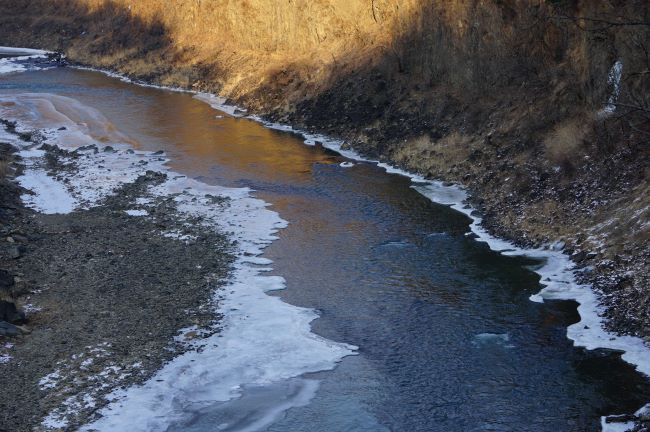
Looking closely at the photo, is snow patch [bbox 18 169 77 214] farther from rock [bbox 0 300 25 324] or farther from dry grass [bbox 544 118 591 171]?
dry grass [bbox 544 118 591 171]

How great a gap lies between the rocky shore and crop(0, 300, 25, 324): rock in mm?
20

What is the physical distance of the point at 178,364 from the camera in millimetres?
14133

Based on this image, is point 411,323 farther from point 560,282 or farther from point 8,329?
point 8,329

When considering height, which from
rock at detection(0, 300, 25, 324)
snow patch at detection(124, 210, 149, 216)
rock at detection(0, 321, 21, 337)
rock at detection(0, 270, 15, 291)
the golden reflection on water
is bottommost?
rock at detection(0, 321, 21, 337)

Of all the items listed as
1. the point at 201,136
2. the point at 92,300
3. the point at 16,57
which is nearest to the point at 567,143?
the point at 92,300

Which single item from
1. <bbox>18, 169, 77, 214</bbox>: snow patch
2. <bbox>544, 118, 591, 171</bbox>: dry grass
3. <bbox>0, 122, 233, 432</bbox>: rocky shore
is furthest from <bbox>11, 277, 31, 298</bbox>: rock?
<bbox>544, 118, 591, 171</bbox>: dry grass

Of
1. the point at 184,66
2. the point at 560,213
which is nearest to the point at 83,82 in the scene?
the point at 184,66

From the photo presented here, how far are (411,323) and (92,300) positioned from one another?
6385 millimetres

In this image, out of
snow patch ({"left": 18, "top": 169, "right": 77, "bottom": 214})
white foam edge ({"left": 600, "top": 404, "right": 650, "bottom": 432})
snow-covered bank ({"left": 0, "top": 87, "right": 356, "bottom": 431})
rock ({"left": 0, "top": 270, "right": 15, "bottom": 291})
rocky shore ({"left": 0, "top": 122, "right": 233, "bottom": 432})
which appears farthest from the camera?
snow patch ({"left": 18, "top": 169, "right": 77, "bottom": 214})

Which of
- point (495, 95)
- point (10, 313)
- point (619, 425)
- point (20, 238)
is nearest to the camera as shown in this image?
point (619, 425)

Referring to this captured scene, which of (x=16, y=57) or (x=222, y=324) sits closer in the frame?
(x=222, y=324)

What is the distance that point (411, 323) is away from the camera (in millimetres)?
15602

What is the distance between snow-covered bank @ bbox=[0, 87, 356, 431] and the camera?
1287cm

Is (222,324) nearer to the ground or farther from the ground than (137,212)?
nearer to the ground
